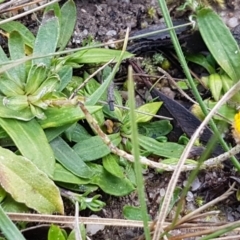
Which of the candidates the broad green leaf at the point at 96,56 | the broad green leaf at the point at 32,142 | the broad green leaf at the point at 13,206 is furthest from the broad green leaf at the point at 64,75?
the broad green leaf at the point at 13,206

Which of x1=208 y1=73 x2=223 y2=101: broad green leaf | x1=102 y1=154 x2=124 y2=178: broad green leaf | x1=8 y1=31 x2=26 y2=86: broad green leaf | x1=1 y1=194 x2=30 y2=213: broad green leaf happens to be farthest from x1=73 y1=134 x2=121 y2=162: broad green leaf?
x1=208 y1=73 x2=223 y2=101: broad green leaf

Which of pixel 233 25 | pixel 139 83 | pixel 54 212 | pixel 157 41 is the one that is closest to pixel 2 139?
pixel 54 212

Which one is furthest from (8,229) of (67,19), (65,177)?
(67,19)

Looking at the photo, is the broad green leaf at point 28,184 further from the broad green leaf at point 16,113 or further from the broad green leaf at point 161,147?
the broad green leaf at point 161,147

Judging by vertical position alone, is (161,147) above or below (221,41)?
below

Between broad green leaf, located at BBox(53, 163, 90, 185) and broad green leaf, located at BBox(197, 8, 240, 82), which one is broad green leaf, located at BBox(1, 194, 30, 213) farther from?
broad green leaf, located at BBox(197, 8, 240, 82)

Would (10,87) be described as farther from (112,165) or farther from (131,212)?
(131,212)

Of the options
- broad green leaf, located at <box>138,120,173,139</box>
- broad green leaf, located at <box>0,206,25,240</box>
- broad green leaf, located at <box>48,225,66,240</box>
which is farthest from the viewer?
broad green leaf, located at <box>138,120,173,139</box>
